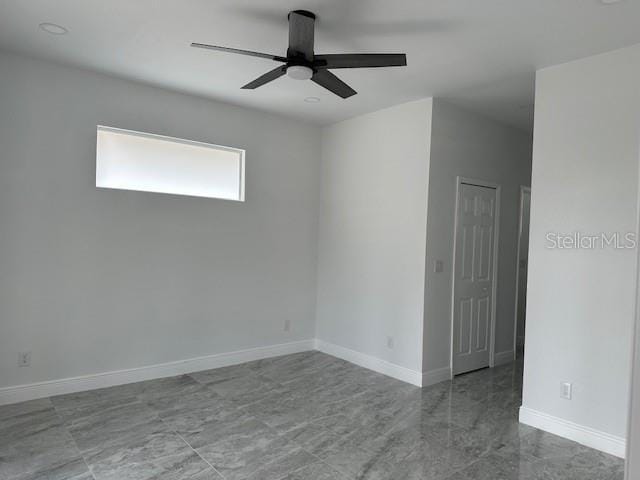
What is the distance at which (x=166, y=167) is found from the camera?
4293 mm

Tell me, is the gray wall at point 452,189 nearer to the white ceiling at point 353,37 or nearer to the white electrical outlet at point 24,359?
the white ceiling at point 353,37

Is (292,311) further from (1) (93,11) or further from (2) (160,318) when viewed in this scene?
(1) (93,11)

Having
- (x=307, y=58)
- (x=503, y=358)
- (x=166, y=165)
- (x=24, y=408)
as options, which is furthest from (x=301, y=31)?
(x=503, y=358)

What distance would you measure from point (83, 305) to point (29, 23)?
2238 millimetres

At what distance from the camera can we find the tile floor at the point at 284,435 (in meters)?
2.61

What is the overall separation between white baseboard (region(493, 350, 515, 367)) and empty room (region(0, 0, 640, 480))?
3 centimetres

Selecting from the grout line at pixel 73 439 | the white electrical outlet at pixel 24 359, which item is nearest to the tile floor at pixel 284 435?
the grout line at pixel 73 439

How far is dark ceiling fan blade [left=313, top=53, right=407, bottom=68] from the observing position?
2412mm

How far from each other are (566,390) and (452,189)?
6.89 feet

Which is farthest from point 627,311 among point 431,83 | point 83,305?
point 83,305

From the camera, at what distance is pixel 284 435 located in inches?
121

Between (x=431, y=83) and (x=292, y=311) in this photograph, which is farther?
(x=292, y=311)

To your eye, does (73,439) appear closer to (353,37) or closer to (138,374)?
(138,374)

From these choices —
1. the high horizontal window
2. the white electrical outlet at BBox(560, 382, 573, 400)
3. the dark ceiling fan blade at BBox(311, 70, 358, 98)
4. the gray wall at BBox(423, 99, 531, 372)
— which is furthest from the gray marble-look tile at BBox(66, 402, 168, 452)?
the white electrical outlet at BBox(560, 382, 573, 400)
